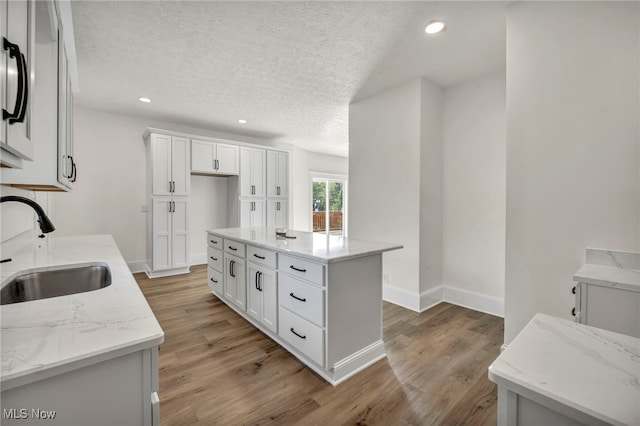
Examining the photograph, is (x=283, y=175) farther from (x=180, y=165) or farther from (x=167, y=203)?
(x=167, y=203)

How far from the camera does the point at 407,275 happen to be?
3289mm

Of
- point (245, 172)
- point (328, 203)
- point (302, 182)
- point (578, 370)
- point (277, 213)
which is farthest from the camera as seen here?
point (328, 203)

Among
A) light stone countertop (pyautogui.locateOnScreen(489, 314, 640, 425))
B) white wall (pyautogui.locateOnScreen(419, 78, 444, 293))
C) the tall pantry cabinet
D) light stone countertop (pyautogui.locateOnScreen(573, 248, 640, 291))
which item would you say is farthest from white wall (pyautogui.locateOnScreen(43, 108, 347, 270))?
light stone countertop (pyautogui.locateOnScreen(573, 248, 640, 291))

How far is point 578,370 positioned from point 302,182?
256 inches

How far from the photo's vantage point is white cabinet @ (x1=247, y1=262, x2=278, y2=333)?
2.31 m

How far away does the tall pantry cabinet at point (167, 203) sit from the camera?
4.35 meters

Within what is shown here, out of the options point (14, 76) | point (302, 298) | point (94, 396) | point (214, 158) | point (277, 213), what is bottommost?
point (302, 298)

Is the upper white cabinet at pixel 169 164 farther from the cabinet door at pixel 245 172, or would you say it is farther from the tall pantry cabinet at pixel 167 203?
the cabinet door at pixel 245 172

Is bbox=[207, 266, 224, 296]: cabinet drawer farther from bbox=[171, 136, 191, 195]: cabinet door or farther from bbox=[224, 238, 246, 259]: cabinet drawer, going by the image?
bbox=[171, 136, 191, 195]: cabinet door

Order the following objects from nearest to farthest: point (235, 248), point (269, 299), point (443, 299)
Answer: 1. point (269, 299)
2. point (235, 248)
3. point (443, 299)

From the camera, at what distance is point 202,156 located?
4.80m

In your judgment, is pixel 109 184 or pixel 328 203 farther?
pixel 328 203

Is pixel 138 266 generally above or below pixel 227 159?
below

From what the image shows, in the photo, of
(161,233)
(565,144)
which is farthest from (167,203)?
(565,144)
